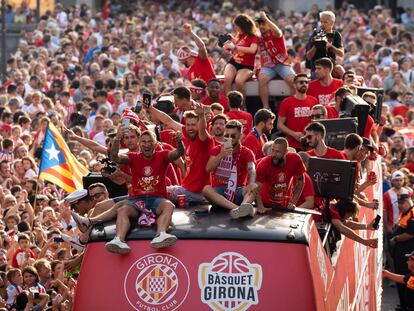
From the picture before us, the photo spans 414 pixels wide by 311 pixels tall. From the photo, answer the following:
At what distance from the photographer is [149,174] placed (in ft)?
42.7

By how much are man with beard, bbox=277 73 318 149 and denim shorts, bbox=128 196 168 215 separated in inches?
227

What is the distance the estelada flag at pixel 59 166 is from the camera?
20.0m

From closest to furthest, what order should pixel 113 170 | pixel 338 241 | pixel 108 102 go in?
pixel 113 170 → pixel 338 241 → pixel 108 102

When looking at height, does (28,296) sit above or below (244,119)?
below

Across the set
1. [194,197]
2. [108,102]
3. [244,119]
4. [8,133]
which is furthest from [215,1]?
[194,197]

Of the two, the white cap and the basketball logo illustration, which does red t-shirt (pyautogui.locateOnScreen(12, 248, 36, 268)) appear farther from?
the basketball logo illustration

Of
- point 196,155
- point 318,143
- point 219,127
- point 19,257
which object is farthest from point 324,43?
point 196,155

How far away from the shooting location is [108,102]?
2847cm

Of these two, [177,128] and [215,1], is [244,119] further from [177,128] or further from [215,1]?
[215,1]

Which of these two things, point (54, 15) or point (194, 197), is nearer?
point (194, 197)

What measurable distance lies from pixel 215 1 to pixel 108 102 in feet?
99.0

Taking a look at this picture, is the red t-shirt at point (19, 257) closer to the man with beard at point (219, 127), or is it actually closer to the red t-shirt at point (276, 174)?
the man with beard at point (219, 127)

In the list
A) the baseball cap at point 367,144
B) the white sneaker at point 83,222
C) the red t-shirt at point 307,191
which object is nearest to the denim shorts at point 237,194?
the red t-shirt at point 307,191

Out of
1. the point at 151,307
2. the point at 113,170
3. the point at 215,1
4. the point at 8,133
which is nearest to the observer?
the point at 151,307
